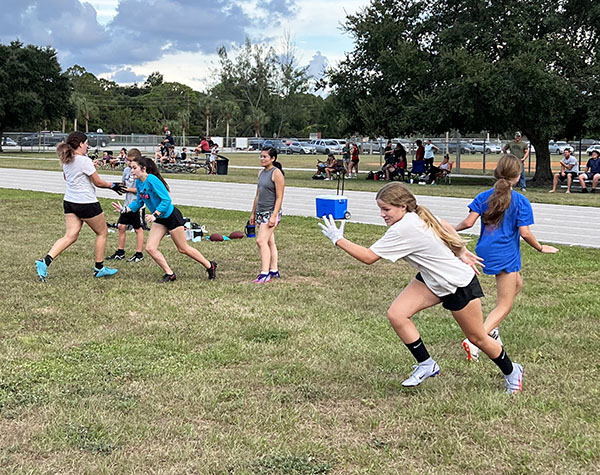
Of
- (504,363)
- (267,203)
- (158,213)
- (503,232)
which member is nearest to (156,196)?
(158,213)

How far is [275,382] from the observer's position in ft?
16.6

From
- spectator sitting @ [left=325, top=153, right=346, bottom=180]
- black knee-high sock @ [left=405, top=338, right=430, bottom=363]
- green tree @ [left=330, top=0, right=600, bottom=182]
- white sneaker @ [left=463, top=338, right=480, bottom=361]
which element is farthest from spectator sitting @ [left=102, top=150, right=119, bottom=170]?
black knee-high sock @ [left=405, top=338, right=430, bottom=363]

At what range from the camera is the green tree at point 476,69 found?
22891mm

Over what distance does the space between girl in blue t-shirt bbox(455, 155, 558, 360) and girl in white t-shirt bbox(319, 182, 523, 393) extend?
731 millimetres

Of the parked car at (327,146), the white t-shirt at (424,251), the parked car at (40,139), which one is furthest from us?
the parked car at (327,146)

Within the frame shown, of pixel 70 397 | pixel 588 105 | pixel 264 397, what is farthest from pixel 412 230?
pixel 588 105

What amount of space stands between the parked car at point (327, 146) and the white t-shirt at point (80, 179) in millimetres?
55372

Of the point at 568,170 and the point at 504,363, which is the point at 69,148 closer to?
the point at 504,363

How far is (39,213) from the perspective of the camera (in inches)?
612

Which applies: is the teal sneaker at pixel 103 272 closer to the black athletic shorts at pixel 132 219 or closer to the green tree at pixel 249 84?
the black athletic shorts at pixel 132 219

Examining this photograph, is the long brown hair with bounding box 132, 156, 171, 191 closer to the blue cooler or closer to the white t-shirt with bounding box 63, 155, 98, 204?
the white t-shirt with bounding box 63, 155, 98, 204

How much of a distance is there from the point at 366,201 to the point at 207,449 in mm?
14857

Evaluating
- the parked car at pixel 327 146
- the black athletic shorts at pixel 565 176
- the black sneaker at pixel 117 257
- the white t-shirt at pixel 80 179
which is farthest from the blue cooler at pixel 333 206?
the parked car at pixel 327 146

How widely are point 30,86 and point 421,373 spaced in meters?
59.5
